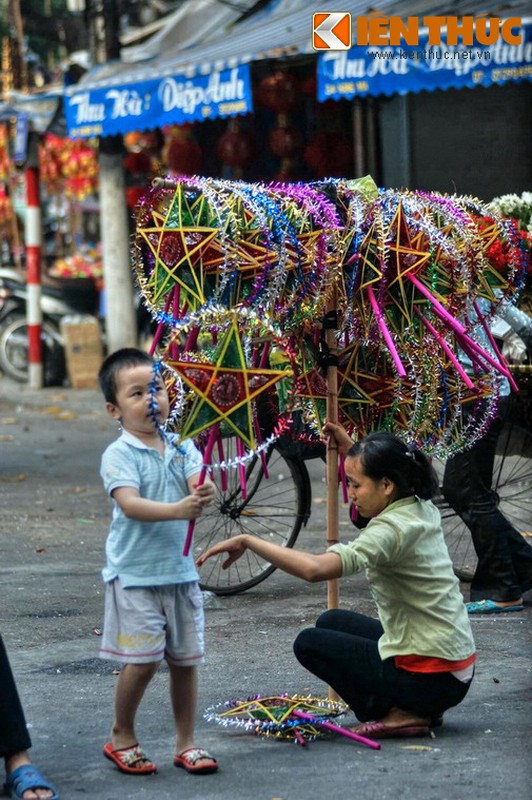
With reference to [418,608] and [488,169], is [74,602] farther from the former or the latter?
[488,169]

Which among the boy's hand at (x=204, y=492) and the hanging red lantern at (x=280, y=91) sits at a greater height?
the hanging red lantern at (x=280, y=91)

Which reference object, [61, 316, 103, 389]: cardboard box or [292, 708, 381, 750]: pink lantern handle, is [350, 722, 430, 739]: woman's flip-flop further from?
[61, 316, 103, 389]: cardboard box

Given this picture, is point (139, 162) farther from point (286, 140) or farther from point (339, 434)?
point (339, 434)

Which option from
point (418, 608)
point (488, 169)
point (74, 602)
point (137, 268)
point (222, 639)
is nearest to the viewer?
point (418, 608)

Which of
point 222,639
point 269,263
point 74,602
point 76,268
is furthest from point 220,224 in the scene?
point 76,268

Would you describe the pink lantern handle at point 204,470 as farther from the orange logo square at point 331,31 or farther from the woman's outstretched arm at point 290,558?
the orange logo square at point 331,31

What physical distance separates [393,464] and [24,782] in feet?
4.78

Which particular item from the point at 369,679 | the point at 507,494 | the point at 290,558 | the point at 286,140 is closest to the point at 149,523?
the point at 290,558

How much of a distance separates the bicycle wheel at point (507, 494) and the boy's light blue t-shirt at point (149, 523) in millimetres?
2644

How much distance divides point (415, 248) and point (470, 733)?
1621 mm

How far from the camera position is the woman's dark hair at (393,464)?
4340 mm

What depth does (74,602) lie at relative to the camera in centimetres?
639

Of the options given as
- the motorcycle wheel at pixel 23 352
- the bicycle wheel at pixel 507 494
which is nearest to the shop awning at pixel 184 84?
the motorcycle wheel at pixel 23 352

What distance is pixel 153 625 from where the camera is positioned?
4.02 metres
